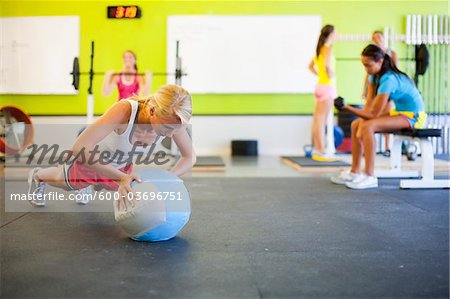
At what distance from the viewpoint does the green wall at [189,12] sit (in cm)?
618

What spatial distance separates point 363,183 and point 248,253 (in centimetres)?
188

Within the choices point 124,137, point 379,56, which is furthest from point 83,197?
point 379,56

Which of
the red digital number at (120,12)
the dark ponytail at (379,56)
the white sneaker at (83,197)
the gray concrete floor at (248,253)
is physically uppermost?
the red digital number at (120,12)

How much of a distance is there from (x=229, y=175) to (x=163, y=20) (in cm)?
282

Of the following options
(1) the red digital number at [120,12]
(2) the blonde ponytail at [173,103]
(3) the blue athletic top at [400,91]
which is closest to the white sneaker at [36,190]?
(2) the blonde ponytail at [173,103]

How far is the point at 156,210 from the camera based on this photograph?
188 centimetres

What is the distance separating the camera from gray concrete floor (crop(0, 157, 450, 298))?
1.43 m

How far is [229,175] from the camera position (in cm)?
423

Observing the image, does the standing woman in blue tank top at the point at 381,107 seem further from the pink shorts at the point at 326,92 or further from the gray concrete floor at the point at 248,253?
the pink shorts at the point at 326,92

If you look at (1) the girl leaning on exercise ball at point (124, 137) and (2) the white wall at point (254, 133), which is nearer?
(1) the girl leaning on exercise ball at point (124, 137)

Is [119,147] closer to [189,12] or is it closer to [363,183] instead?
[363,183]

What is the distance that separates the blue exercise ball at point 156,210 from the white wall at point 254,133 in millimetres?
4340

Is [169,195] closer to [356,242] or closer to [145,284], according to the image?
[145,284]

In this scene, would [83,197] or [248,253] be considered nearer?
[248,253]
